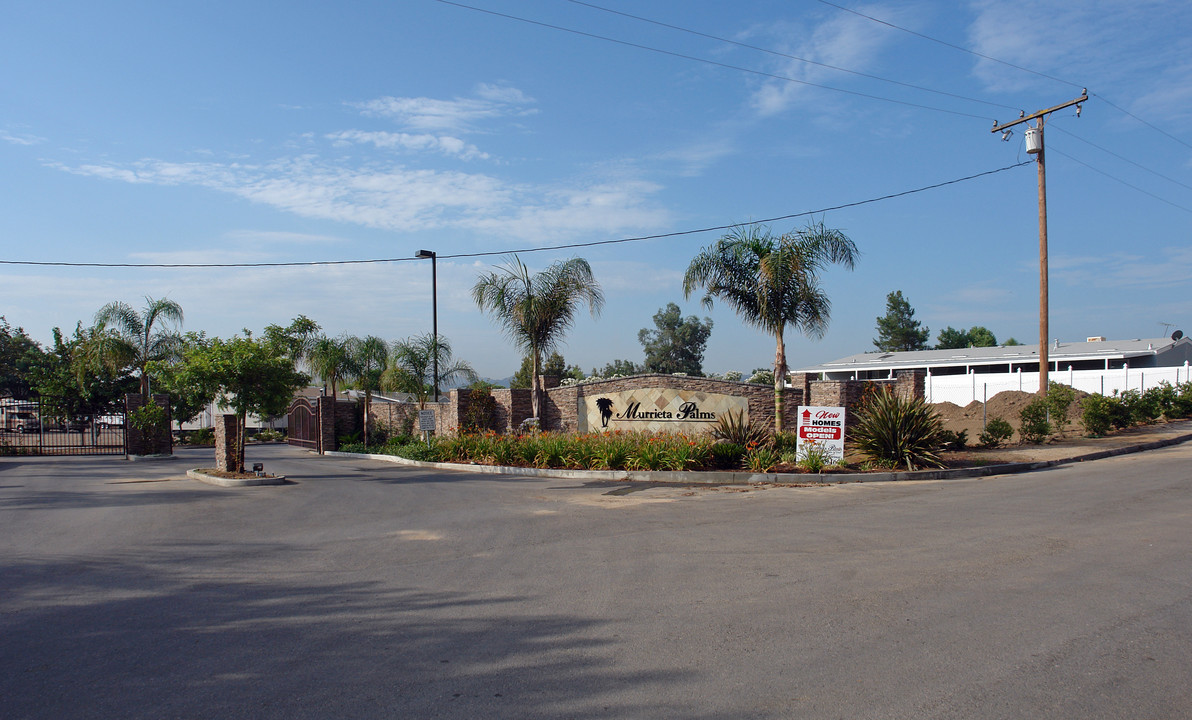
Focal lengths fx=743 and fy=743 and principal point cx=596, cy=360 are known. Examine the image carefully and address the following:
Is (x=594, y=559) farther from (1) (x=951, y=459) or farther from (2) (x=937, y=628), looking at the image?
(1) (x=951, y=459)

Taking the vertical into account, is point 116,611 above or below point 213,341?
below

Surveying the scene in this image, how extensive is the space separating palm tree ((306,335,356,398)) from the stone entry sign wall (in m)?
13.6

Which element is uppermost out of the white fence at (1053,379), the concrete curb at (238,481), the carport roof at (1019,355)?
the carport roof at (1019,355)

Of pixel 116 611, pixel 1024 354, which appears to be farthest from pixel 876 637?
pixel 1024 354

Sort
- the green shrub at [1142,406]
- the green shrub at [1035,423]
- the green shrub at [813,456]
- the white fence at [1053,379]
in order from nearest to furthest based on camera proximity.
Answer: the green shrub at [813,456] < the green shrub at [1035,423] < the green shrub at [1142,406] < the white fence at [1053,379]

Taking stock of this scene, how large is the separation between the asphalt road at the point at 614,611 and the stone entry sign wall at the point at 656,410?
27.0 ft

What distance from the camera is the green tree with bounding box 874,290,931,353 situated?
66.9 metres

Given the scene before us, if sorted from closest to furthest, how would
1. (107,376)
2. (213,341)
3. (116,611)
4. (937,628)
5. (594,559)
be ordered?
1. (937,628)
2. (116,611)
3. (594,559)
4. (213,341)
5. (107,376)

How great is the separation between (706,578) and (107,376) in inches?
1447

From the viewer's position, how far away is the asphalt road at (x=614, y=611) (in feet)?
14.5

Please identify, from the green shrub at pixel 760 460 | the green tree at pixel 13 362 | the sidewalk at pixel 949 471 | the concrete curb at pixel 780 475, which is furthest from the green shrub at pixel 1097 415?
the green tree at pixel 13 362

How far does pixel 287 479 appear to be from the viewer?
679 inches

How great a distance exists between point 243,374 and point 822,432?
1274 cm

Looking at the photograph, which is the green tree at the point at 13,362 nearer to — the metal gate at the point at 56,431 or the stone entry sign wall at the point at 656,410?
the metal gate at the point at 56,431
